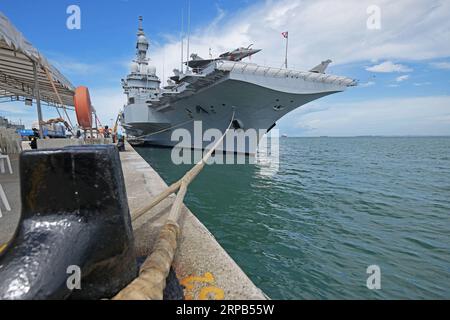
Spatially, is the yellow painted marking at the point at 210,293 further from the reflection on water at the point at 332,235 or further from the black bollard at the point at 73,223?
the reflection on water at the point at 332,235

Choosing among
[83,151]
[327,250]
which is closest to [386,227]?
[327,250]

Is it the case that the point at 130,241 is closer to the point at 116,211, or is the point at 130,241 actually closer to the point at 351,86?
the point at 116,211

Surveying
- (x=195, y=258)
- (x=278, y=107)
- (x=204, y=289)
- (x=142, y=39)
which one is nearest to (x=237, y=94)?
(x=278, y=107)

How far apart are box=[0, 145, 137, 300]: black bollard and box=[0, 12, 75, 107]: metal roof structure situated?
422 cm

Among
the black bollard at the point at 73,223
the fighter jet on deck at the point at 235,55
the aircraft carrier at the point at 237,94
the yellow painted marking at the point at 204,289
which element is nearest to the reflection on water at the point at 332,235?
the yellow painted marking at the point at 204,289

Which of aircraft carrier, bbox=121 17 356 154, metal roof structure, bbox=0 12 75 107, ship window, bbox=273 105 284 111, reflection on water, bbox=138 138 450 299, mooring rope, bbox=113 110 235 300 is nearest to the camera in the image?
mooring rope, bbox=113 110 235 300

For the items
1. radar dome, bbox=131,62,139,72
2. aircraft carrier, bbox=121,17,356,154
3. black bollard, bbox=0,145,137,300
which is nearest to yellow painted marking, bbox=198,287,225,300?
black bollard, bbox=0,145,137,300

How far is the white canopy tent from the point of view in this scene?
4311 millimetres

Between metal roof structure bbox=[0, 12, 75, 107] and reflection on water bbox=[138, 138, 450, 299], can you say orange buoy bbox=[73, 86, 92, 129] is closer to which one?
metal roof structure bbox=[0, 12, 75, 107]

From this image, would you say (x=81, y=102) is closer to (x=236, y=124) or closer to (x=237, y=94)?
(x=237, y=94)

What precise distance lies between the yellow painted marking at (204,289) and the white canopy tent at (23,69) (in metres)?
5.02

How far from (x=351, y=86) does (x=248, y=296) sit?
1798cm

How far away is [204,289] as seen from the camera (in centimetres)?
179

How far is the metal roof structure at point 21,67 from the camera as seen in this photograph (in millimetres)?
4271
